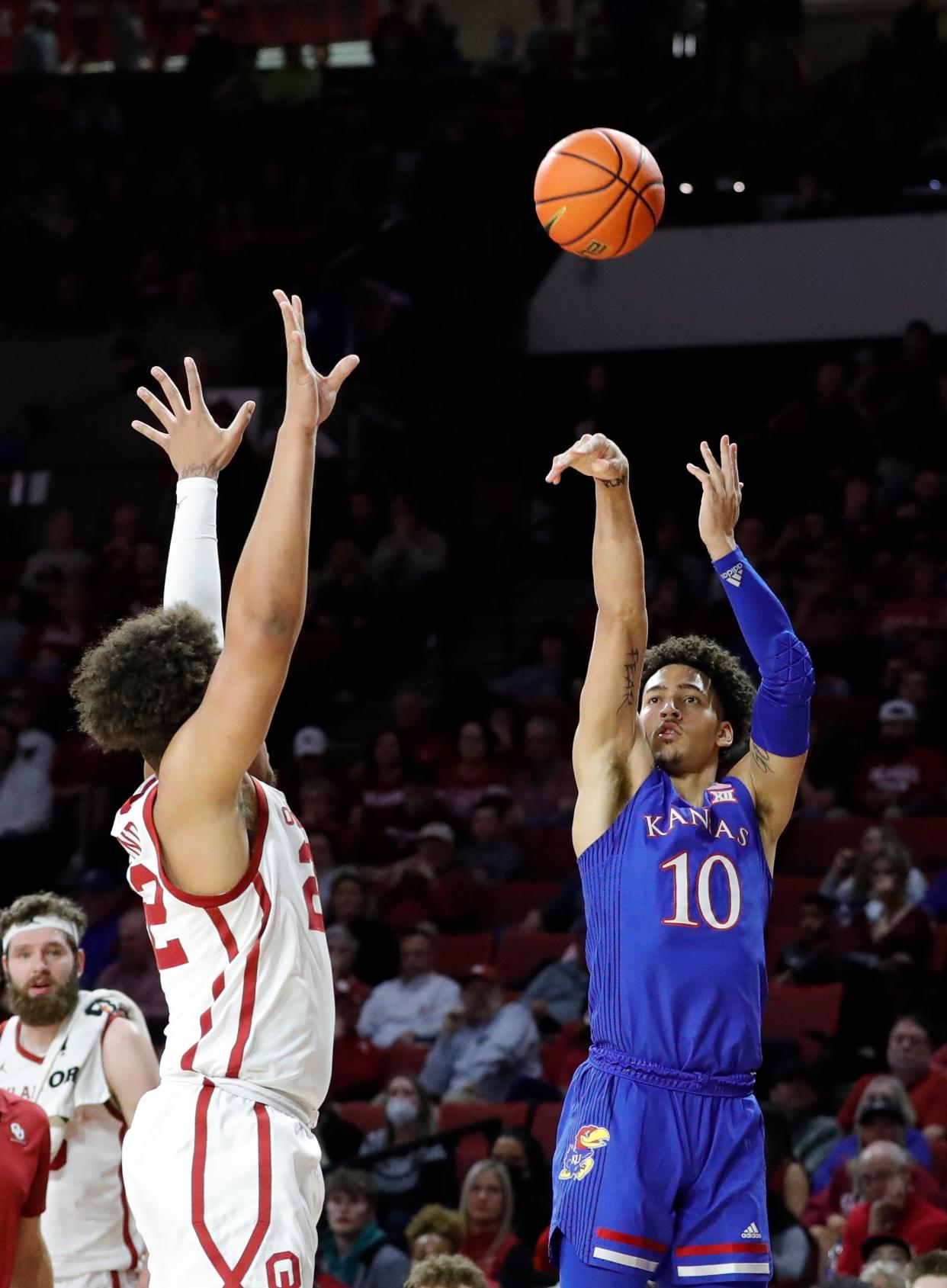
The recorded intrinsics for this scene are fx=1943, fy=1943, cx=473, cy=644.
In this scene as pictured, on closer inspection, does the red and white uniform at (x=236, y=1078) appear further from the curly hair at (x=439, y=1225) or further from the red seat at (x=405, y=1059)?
the red seat at (x=405, y=1059)

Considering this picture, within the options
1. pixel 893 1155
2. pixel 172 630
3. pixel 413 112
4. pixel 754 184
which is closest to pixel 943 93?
pixel 754 184

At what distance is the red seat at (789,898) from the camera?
1104 centimetres

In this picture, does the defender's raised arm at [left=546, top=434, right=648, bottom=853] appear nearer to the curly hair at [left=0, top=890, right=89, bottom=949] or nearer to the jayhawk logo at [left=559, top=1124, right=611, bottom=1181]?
the jayhawk logo at [left=559, top=1124, right=611, bottom=1181]

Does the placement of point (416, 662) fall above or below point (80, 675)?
above

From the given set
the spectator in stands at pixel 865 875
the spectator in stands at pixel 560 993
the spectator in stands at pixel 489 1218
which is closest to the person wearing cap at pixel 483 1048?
the spectator in stands at pixel 560 993

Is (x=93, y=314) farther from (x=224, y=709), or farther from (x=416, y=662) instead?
(x=224, y=709)

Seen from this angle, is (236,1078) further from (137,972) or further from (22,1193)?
(137,972)

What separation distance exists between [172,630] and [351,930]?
24.5ft

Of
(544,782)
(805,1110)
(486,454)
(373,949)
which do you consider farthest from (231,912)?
(486,454)

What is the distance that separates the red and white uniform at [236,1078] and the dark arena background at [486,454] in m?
4.35

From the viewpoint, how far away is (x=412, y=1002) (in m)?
10.9

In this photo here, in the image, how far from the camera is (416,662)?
15.7 m

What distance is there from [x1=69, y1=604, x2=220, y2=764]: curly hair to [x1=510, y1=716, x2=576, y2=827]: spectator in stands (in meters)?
8.78

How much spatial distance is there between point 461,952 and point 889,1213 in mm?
4388
